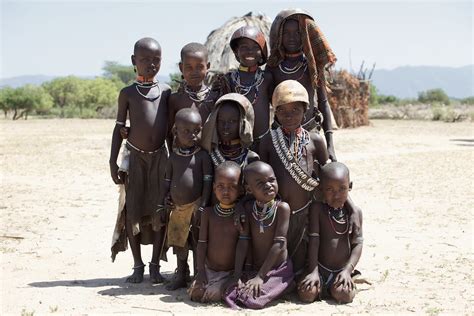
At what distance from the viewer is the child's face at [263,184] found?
4066 millimetres

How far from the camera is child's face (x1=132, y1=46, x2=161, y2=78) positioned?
4660 mm

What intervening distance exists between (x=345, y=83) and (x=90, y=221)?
50.9 ft

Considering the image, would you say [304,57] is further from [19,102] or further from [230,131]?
[19,102]

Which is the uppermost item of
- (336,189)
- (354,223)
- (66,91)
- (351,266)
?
(66,91)

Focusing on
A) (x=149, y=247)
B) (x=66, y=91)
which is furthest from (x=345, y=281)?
(x=66, y=91)

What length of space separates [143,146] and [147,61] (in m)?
0.64

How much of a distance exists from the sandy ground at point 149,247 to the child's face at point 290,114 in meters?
1.22

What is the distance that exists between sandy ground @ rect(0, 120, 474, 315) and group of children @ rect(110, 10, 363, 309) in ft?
0.81

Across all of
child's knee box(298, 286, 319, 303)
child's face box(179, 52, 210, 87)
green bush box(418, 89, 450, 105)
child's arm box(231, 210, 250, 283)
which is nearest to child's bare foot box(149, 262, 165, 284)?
child's arm box(231, 210, 250, 283)

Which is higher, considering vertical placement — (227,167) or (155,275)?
(227,167)

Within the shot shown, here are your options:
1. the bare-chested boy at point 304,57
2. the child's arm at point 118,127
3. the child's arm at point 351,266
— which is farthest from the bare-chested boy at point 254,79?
the child's arm at point 351,266

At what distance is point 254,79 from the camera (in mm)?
4516

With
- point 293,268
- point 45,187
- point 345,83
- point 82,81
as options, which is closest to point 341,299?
point 293,268

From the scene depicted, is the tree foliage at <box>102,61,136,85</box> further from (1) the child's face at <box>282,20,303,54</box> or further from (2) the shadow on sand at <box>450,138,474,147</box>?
(1) the child's face at <box>282,20,303,54</box>
